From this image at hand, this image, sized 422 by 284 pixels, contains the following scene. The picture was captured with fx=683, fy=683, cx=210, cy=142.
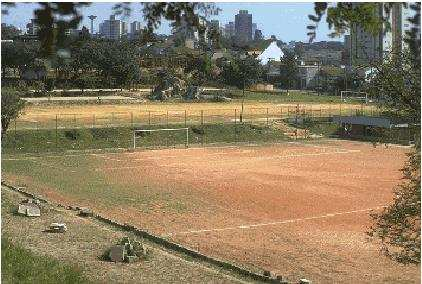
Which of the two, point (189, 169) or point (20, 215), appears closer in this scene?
point (20, 215)

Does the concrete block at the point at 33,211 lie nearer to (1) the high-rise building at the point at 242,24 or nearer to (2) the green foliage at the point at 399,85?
(2) the green foliage at the point at 399,85

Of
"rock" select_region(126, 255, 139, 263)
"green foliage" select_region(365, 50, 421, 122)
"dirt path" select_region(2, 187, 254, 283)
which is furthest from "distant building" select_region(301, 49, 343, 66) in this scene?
"rock" select_region(126, 255, 139, 263)

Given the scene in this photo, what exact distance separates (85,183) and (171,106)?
30.0m

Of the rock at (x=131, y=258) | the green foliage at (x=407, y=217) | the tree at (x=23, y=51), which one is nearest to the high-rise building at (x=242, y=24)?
the tree at (x=23, y=51)

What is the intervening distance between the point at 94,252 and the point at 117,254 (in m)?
0.82

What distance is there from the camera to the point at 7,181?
2412 cm

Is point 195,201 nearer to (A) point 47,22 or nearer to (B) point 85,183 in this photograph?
(B) point 85,183

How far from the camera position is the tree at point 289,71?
72.5m

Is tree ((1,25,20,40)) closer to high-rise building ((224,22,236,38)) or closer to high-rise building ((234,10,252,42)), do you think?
high-rise building ((224,22,236,38))

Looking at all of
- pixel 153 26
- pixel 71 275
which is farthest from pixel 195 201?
pixel 153 26

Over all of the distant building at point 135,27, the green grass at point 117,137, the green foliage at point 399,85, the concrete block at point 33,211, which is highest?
the distant building at point 135,27

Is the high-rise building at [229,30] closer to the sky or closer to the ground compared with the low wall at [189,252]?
closer to the sky

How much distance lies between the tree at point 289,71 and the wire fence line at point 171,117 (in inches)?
711

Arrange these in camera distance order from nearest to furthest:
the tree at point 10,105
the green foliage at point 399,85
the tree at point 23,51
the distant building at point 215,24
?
the distant building at point 215,24
the tree at point 23,51
the green foliage at point 399,85
the tree at point 10,105
